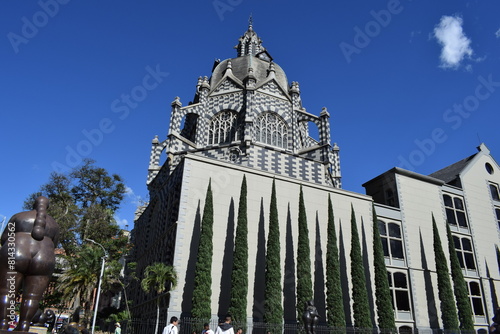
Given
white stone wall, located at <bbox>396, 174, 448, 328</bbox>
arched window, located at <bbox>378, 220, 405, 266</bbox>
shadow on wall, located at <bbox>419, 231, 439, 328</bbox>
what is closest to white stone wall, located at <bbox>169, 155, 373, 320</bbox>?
arched window, located at <bbox>378, 220, 405, 266</bbox>

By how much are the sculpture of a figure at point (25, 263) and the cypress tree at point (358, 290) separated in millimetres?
22783

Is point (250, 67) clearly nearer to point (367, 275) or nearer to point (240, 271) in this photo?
point (367, 275)

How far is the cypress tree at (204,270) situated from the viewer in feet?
72.8

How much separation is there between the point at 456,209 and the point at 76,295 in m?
35.6

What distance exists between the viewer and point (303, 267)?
25719 millimetres

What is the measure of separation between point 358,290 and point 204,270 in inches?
438

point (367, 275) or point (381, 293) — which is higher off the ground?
point (367, 275)

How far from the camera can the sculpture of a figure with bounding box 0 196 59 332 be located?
306 inches

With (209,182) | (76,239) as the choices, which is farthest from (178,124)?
(76,239)

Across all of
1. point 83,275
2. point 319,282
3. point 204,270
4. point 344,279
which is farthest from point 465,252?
point 83,275

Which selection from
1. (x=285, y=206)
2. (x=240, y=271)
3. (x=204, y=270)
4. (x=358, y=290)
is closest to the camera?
(x=204, y=270)

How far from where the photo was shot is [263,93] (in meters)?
40.4

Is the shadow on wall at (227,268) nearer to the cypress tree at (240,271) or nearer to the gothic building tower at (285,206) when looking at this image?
the gothic building tower at (285,206)

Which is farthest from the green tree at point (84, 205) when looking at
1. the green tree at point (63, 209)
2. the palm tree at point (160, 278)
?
the palm tree at point (160, 278)
